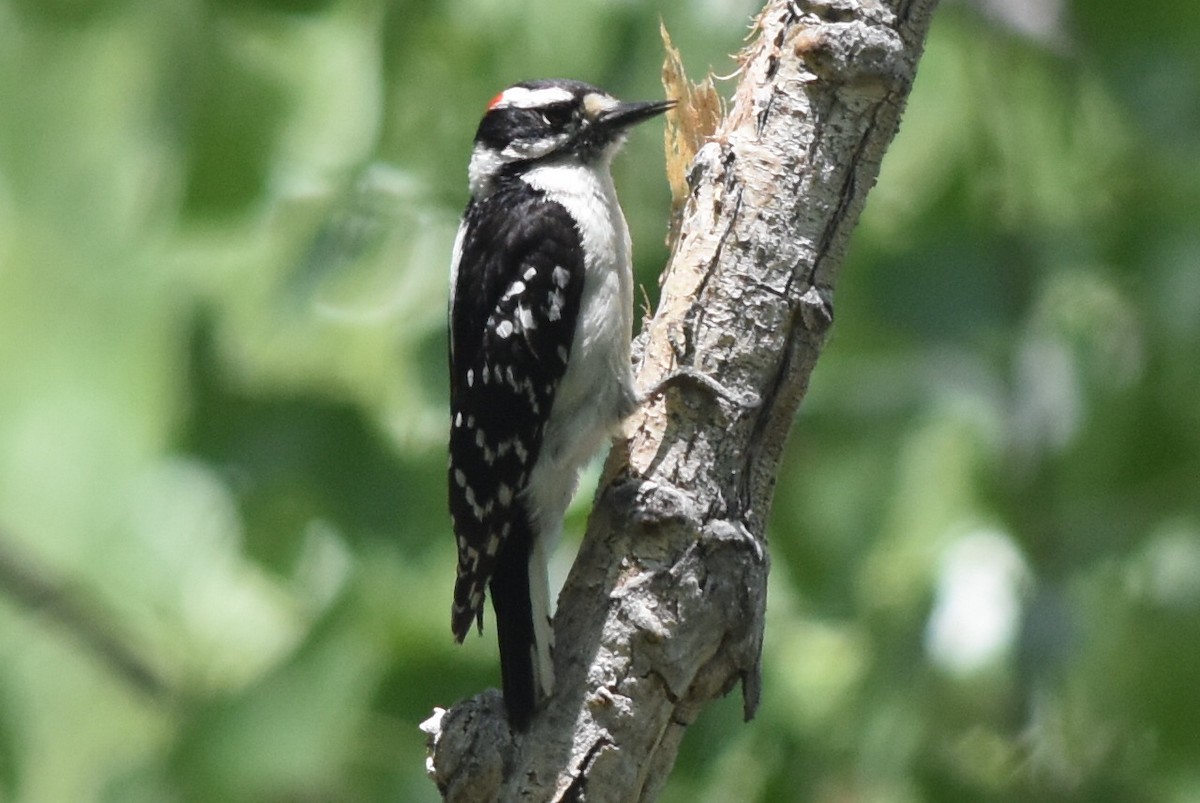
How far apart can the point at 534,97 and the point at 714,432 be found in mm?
1178

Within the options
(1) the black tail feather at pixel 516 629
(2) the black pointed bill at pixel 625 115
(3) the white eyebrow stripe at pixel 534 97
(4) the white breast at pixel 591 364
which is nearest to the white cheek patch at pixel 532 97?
(3) the white eyebrow stripe at pixel 534 97

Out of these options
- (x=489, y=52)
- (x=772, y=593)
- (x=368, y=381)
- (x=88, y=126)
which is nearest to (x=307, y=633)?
(x=368, y=381)

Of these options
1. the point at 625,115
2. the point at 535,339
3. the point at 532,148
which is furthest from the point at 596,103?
the point at 535,339

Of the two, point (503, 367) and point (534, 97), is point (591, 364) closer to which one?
point (503, 367)

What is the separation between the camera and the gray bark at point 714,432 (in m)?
2.56

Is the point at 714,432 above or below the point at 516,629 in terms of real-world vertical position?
above

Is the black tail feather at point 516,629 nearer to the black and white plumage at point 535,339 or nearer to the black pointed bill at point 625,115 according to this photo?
the black and white plumage at point 535,339

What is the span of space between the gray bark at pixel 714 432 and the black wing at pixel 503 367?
31 centimetres

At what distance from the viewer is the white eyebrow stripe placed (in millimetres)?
3547

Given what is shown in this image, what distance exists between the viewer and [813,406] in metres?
4.09

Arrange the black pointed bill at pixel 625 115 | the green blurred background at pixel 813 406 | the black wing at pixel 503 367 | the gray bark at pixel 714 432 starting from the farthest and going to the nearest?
the green blurred background at pixel 813 406, the black pointed bill at pixel 625 115, the black wing at pixel 503 367, the gray bark at pixel 714 432

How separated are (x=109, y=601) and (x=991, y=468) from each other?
331cm

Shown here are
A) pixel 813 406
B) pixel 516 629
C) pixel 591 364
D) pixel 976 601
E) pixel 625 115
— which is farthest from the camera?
pixel 813 406

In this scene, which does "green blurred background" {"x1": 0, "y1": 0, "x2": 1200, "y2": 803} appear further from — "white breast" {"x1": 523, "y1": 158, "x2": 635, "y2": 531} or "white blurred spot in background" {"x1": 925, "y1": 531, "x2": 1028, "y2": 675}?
"white breast" {"x1": 523, "y1": 158, "x2": 635, "y2": 531}
